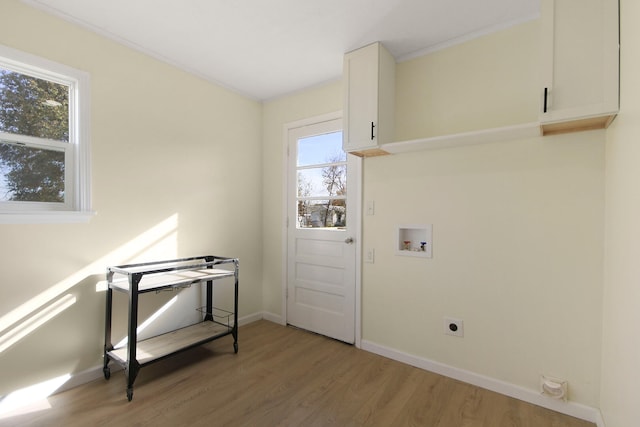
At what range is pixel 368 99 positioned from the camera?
2.45 meters

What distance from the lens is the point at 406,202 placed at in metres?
2.54

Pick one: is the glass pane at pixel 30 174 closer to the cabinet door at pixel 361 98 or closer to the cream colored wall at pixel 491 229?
the cabinet door at pixel 361 98

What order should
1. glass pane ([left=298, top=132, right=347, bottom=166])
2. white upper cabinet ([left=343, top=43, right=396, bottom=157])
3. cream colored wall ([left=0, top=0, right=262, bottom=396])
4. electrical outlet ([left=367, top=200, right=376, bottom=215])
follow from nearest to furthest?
1. cream colored wall ([left=0, top=0, right=262, bottom=396])
2. white upper cabinet ([left=343, top=43, right=396, bottom=157])
3. electrical outlet ([left=367, top=200, right=376, bottom=215])
4. glass pane ([left=298, top=132, right=347, bottom=166])

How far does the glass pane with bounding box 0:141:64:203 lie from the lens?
1911 millimetres

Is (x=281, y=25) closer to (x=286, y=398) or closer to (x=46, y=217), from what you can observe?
(x=46, y=217)

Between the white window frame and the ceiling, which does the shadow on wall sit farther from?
the ceiling

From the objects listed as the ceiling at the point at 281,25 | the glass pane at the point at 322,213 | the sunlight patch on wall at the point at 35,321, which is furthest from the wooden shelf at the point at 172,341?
the ceiling at the point at 281,25

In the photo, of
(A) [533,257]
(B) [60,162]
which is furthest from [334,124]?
(B) [60,162]

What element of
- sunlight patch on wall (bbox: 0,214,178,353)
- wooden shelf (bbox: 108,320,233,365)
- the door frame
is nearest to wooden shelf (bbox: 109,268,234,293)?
sunlight patch on wall (bbox: 0,214,178,353)

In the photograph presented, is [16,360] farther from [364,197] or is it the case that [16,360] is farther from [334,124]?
[334,124]

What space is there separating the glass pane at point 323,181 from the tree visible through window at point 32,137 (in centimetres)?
200

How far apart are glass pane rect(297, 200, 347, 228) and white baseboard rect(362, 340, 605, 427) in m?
1.17

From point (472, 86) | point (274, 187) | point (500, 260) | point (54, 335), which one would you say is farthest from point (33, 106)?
point (500, 260)

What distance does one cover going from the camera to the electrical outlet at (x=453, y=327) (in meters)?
2.27
